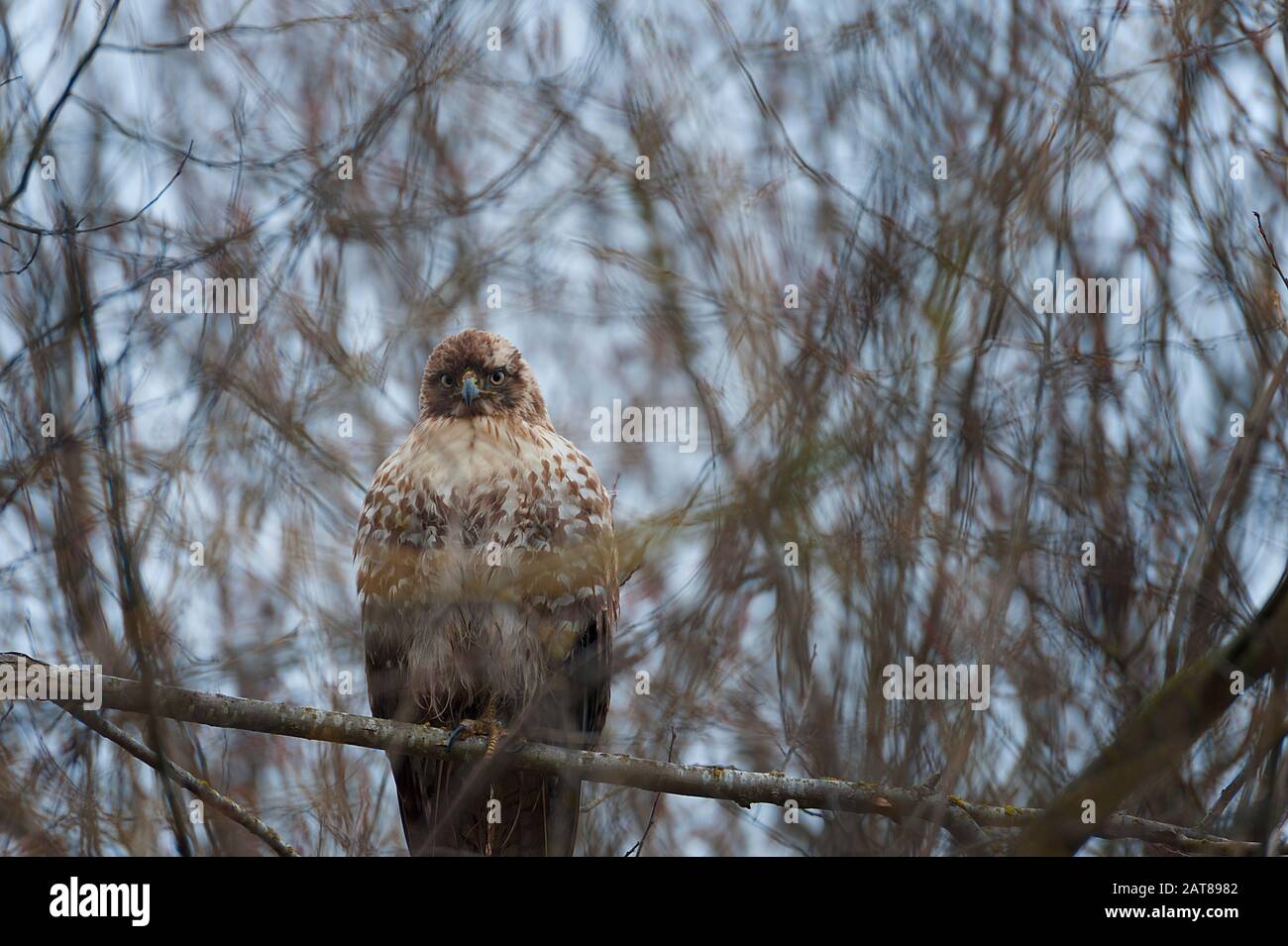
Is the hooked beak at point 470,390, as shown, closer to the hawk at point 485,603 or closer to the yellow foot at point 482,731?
the hawk at point 485,603

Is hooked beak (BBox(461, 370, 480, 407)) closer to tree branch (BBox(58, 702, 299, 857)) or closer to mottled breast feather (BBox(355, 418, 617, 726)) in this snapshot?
mottled breast feather (BBox(355, 418, 617, 726))

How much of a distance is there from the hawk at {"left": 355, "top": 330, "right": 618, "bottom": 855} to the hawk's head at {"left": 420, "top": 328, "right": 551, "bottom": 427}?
10.5 inches

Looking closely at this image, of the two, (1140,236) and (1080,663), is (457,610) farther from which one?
(1140,236)

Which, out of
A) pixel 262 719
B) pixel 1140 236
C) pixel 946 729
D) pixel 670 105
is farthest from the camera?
pixel 670 105

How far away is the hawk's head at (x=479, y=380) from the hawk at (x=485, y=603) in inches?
10.5

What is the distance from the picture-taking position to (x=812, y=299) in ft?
12.2

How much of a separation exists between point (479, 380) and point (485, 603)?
1018 mm

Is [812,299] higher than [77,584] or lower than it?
higher

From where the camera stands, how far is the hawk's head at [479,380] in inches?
206

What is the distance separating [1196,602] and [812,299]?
1.36 m

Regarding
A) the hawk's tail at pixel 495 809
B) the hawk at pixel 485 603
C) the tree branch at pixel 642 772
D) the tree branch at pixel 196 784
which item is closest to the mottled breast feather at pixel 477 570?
the hawk at pixel 485 603

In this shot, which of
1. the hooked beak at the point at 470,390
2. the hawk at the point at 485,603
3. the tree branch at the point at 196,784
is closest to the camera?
the tree branch at the point at 196,784
